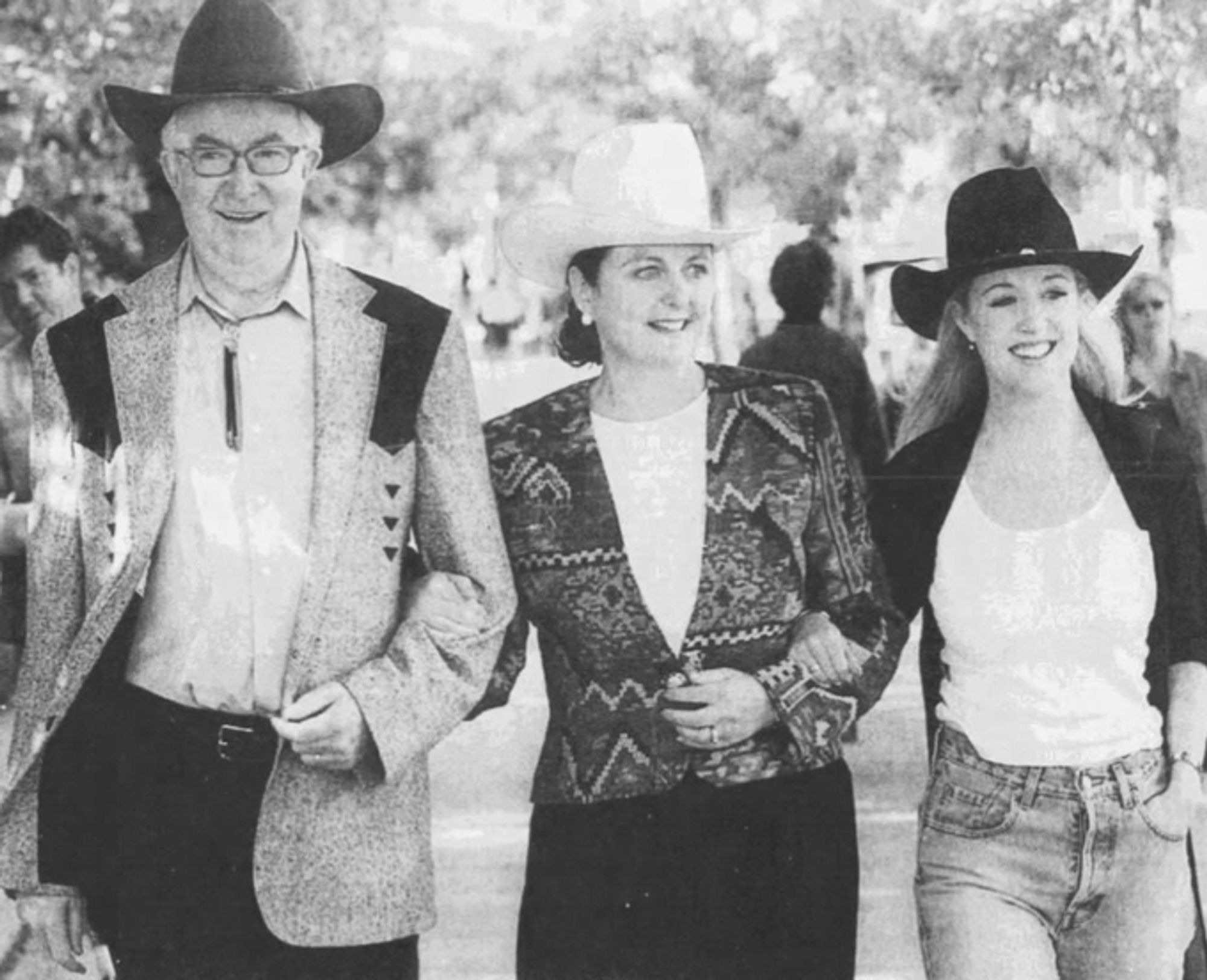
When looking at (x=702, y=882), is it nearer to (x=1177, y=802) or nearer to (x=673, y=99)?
(x=1177, y=802)

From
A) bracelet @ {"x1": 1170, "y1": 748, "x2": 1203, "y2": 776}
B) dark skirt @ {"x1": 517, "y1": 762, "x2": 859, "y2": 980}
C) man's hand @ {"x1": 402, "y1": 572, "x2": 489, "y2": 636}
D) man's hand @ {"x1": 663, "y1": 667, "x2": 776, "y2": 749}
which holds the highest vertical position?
man's hand @ {"x1": 402, "y1": 572, "x2": 489, "y2": 636}

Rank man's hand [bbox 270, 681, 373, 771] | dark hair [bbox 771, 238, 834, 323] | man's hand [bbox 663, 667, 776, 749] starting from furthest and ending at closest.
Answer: dark hair [bbox 771, 238, 834, 323] < man's hand [bbox 663, 667, 776, 749] < man's hand [bbox 270, 681, 373, 771]

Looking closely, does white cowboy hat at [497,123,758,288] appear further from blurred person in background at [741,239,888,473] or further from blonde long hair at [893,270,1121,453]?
blonde long hair at [893,270,1121,453]

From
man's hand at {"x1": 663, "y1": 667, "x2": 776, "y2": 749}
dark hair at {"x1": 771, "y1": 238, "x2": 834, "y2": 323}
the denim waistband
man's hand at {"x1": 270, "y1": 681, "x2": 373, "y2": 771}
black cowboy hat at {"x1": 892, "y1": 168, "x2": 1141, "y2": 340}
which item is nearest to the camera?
man's hand at {"x1": 270, "y1": 681, "x2": 373, "y2": 771}

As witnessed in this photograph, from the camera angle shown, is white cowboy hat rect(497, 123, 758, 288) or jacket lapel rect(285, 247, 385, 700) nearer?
jacket lapel rect(285, 247, 385, 700)

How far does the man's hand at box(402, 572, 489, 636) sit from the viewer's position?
3.16 meters

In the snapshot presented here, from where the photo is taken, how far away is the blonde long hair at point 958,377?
3479 millimetres

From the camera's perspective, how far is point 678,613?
3.33 m

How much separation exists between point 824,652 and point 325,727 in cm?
99

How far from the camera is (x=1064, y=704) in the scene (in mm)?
3277

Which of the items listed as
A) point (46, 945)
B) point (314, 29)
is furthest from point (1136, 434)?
point (46, 945)

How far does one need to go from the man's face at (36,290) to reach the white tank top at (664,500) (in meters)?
1.12

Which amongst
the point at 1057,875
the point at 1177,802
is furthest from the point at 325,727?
the point at 1177,802

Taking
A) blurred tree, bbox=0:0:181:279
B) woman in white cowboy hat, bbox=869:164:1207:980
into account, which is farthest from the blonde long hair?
blurred tree, bbox=0:0:181:279
